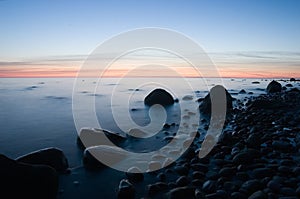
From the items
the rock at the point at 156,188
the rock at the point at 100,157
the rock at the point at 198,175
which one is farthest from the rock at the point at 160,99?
the rock at the point at 156,188

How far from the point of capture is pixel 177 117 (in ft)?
34.3

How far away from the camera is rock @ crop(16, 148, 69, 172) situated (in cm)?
483

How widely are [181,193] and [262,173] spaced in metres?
1.61

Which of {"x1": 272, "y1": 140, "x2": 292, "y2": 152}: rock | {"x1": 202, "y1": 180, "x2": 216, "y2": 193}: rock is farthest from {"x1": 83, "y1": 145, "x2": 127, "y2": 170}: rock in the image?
{"x1": 272, "y1": 140, "x2": 292, "y2": 152}: rock

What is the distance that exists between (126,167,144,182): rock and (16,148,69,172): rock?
1.27 m

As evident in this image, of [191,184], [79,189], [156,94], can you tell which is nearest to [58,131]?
[79,189]

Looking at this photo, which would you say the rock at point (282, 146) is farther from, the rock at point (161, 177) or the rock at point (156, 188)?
the rock at point (156, 188)

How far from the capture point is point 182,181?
433 cm

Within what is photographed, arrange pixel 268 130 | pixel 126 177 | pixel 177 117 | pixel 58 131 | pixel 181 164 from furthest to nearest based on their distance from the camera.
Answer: pixel 177 117, pixel 58 131, pixel 268 130, pixel 181 164, pixel 126 177

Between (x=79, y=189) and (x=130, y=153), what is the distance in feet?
6.04

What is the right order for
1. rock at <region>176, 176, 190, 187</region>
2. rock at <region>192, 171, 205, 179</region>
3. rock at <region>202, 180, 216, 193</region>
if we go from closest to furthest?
1. rock at <region>202, 180, 216, 193</region>
2. rock at <region>176, 176, 190, 187</region>
3. rock at <region>192, 171, 205, 179</region>

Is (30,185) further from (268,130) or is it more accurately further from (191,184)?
(268,130)

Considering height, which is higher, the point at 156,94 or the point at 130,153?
the point at 156,94

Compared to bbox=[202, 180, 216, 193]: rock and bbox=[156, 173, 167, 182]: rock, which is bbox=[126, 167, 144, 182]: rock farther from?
bbox=[202, 180, 216, 193]: rock
